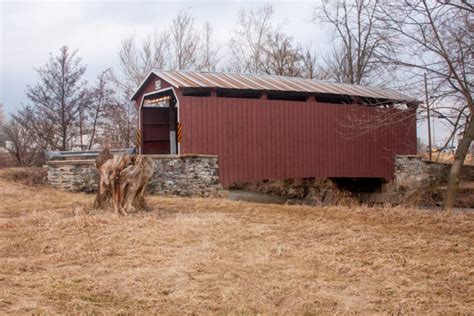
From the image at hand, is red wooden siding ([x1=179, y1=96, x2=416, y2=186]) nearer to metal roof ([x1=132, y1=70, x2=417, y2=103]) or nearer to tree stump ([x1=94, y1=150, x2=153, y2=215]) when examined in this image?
metal roof ([x1=132, y1=70, x2=417, y2=103])

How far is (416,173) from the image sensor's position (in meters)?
17.7

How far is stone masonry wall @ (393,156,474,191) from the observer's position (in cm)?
1748

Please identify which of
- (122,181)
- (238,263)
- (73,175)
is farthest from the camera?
(73,175)

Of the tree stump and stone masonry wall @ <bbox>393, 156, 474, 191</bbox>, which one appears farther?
stone masonry wall @ <bbox>393, 156, 474, 191</bbox>

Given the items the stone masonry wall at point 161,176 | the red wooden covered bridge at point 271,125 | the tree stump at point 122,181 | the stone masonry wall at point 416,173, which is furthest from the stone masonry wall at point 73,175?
the stone masonry wall at point 416,173

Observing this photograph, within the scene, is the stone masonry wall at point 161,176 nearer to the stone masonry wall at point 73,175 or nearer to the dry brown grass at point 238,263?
the stone masonry wall at point 73,175

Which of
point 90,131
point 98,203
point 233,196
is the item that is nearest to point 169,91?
point 233,196

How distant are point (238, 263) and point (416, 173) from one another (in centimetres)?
1431

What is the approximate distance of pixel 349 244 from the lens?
5371 mm

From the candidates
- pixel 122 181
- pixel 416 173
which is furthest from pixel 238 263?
pixel 416 173

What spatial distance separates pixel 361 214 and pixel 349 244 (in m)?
2.07

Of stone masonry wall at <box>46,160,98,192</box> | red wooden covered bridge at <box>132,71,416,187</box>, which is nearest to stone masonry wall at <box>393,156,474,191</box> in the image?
red wooden covered bridge at <box>132,71,416,187</box>

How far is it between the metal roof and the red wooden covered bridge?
0.03m

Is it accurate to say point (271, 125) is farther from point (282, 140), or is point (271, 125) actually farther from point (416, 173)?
point (416, 173)
